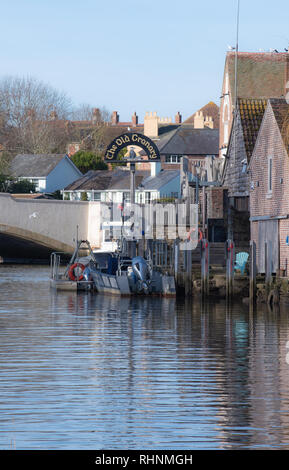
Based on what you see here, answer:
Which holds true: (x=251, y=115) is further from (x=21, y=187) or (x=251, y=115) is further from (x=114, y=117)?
(x=114, y=117)

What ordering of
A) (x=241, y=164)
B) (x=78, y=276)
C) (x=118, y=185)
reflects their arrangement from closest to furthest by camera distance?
(x=78, y=276) < (x=241, y=164) < (x=118, y=185)

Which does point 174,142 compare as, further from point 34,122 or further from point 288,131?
point 288,131

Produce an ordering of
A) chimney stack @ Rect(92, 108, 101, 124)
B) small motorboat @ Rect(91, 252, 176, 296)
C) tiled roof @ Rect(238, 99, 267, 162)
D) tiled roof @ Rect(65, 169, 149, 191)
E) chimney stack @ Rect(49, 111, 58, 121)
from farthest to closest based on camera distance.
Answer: chimney stack @ Rect(92, 108, 101, 124) → chimney stack @ Rect(49, 111, 58, 121) → tiled roof @ Rect(65, 169, 149, 191) → tiled roof @ Rect(238, 99, 267, 162) → small motorboat @ Rect(91, 252, 176, 296)

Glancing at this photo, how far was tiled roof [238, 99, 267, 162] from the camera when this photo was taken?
5275 centimetres

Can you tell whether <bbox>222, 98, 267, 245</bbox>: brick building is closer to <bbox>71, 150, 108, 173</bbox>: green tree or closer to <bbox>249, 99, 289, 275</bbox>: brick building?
<bbox>249, 99, 289, 275</bbox>: brick building

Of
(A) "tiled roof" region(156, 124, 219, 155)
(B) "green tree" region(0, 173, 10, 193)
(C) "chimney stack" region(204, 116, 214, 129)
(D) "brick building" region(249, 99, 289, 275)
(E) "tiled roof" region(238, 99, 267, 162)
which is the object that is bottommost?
(D) "brick building" region(249, 99, 289, 275)

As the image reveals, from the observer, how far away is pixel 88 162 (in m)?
128

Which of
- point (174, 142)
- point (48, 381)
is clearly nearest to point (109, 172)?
point (174, 142)

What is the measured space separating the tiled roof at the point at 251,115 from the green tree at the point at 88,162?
73.6 meters

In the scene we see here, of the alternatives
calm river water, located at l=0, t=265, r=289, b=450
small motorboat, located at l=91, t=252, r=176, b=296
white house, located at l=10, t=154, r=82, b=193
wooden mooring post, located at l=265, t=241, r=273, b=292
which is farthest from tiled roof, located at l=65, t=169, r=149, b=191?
calm river water, located at l=0, t=265, r=289, b=450

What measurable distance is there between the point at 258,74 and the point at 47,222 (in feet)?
85.9

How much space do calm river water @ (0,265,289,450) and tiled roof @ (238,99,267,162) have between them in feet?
59.5

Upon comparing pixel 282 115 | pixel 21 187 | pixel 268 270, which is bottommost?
pixel 268 270

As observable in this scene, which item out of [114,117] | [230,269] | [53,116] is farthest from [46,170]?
[230,269]
